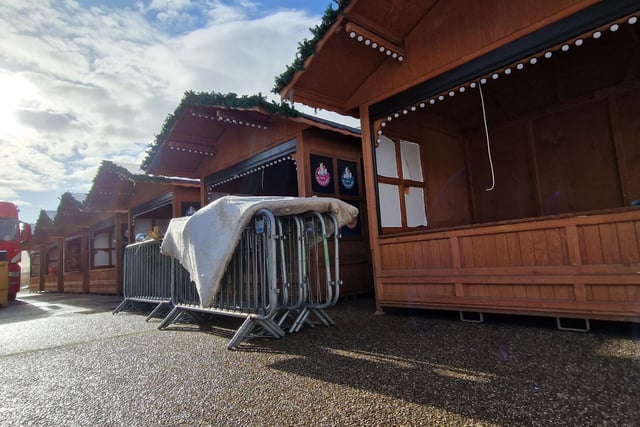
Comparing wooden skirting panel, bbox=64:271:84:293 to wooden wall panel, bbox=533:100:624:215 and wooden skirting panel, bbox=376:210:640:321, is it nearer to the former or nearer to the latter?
wooden skirting panel, bbox=376:210:640:321

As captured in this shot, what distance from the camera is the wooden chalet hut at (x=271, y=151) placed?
646cm

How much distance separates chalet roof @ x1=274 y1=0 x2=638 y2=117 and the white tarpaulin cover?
1909mm

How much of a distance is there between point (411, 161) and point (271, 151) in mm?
2743

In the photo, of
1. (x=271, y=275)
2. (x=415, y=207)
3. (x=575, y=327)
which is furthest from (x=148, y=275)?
(x=575, y=327)

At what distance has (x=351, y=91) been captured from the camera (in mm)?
5598

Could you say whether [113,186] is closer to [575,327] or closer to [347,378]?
[347,378]

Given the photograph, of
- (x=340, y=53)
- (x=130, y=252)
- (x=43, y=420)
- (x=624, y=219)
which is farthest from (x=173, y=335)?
(x=624, y=219)

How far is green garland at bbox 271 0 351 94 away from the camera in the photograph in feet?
14.1

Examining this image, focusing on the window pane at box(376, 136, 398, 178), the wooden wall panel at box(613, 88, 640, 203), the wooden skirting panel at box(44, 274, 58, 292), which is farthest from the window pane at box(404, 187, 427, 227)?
the wooden skirting panel at box(44, 274, 58, 292)

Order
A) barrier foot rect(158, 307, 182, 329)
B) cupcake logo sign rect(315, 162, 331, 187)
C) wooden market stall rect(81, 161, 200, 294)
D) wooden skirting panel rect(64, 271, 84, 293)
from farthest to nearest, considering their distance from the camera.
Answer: wooden skirting panel rect(64, 271, 84, 293) < wooden market stall rect(81, 161, 200, 294) < cupcake logo sign rect(315, 162, 331, 187) < barrier foot rect(158, 307, 182, 329)

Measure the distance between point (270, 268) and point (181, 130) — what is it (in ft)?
18.3

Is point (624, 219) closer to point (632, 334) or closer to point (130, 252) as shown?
point (632, 334)

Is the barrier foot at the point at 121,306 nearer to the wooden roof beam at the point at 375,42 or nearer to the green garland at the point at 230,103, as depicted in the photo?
the green garland at the point at 230,103

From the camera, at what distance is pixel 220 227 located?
13.3 feet
